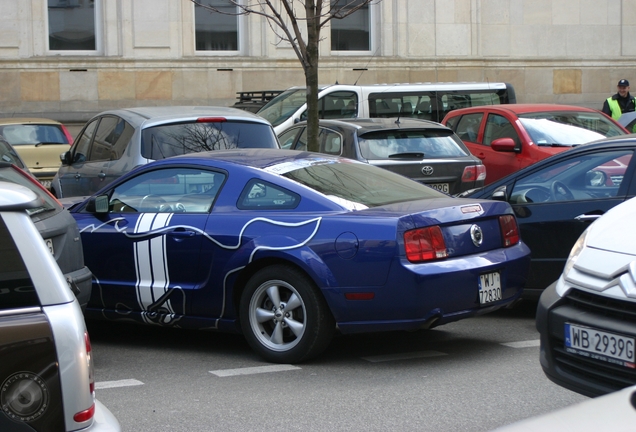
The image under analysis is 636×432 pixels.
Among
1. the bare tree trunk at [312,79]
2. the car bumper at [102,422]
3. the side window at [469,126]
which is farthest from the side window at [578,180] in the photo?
the side window at [469,126]

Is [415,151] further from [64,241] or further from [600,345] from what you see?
[600,345]

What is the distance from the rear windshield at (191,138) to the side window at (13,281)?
6359 millimetres

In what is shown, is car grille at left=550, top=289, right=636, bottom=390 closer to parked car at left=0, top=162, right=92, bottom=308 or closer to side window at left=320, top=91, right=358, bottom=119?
parked car at left=0, top=162, right=92, bottom=308

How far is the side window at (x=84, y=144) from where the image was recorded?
1123 cm

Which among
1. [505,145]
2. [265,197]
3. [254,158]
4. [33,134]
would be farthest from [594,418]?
[33,134]

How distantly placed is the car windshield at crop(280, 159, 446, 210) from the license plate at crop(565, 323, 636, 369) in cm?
213

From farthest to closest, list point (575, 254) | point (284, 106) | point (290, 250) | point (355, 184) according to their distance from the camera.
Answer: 1. point (284, 106)
2. point (355, 184)
3. point (290, 250)
4. point (575, 254)

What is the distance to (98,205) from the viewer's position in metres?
7.31

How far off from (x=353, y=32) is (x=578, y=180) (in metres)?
20.1

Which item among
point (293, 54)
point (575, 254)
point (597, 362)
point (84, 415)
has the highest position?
point (293, 54)

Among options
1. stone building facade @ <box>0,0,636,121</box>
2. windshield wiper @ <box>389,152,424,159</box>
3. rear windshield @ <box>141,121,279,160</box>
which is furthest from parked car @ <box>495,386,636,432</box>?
→ stone building facade @ <box>0,0,636,121</box>

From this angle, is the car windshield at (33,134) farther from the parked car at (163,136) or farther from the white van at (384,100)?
the parked car at (163,136)

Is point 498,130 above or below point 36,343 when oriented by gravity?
above

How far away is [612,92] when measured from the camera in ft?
94.3
